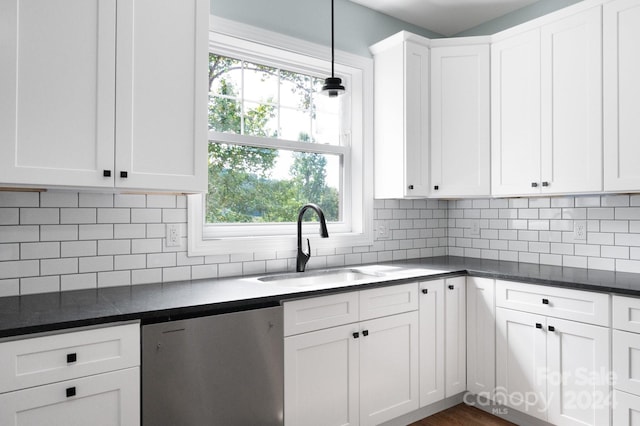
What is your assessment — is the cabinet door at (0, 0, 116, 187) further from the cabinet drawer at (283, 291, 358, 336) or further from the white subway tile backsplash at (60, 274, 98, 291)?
the cabinet drawer at (283, 291, 358, 336)

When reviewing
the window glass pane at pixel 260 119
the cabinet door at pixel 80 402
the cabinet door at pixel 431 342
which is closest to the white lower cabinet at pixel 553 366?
the cabinet door at pixel 431 342

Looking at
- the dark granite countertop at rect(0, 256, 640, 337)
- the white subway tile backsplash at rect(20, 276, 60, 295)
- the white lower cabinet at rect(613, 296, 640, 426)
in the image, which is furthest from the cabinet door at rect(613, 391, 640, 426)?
the white subway tile backsplash at rect(20, 276, 60, 295)

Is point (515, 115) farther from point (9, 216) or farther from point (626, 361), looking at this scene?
point (9, 216)

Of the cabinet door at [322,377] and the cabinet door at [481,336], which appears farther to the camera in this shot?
the cabinet door at [481,336]

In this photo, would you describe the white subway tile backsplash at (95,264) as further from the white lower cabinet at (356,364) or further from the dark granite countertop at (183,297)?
the white lower cabinet at (356,364)

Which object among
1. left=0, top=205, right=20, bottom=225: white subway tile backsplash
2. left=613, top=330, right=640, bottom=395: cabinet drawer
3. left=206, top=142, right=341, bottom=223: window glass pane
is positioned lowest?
left=613, top=330, right=640, bottom=395: cabinet drawer

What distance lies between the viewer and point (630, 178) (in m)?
2.29

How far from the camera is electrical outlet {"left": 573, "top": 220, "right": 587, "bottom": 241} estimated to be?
2.79 metres

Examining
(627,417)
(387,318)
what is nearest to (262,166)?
(387,318)

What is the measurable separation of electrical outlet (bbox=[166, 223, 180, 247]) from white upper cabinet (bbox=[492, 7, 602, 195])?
2089 millimetres

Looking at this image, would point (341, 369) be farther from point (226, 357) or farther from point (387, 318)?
point (226, 357)

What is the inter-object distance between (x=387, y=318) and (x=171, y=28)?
1819 millimetres

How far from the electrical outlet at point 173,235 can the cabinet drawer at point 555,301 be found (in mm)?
1906

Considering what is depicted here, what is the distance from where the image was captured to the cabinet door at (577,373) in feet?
7.06
